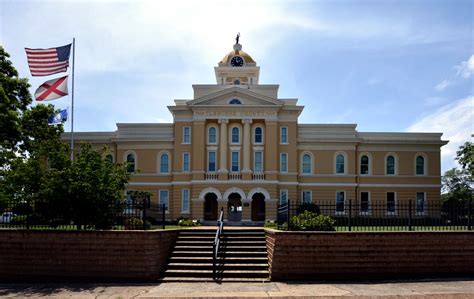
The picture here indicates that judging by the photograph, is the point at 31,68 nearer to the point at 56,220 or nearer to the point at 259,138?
the point at 56,220

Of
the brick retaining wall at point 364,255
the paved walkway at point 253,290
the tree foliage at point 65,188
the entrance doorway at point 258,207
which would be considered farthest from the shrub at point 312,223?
the entrance doorway at point 258,207

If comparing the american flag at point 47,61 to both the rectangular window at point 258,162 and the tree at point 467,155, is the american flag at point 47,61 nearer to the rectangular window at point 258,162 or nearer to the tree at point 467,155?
the rectangular window at point 258,162

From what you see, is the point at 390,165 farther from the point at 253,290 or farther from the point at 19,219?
the point at 19,219

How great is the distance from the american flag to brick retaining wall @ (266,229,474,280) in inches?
647

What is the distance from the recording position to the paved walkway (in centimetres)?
1238

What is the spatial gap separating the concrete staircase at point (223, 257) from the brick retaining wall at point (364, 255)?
0.91 m

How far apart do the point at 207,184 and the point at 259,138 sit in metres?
5.79

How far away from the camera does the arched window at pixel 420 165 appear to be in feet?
135

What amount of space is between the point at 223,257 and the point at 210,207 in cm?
2398

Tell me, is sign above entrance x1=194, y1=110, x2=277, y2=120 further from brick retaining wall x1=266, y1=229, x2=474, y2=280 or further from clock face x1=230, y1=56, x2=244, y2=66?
brick retaining wall x1=266, y1=229, x2=474, y2=280

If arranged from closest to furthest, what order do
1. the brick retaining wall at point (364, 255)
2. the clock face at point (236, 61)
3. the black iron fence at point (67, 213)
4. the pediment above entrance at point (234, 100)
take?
the brick retaining wall at point (364, 255) → the black iron fence at point (67, 213) → the pediment above entrance at point (234, 100) → the clock face at point (236, 61)

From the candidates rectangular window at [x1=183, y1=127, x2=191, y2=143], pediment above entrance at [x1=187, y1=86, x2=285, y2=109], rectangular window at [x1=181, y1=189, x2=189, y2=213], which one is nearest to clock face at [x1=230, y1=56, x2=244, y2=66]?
pediment above entrance at [x1=187, y1=86, x2=285, y2=109]

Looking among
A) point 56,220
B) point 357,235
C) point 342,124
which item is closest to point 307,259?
point 357,235

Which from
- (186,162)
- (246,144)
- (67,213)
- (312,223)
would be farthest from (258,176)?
(67,213)
